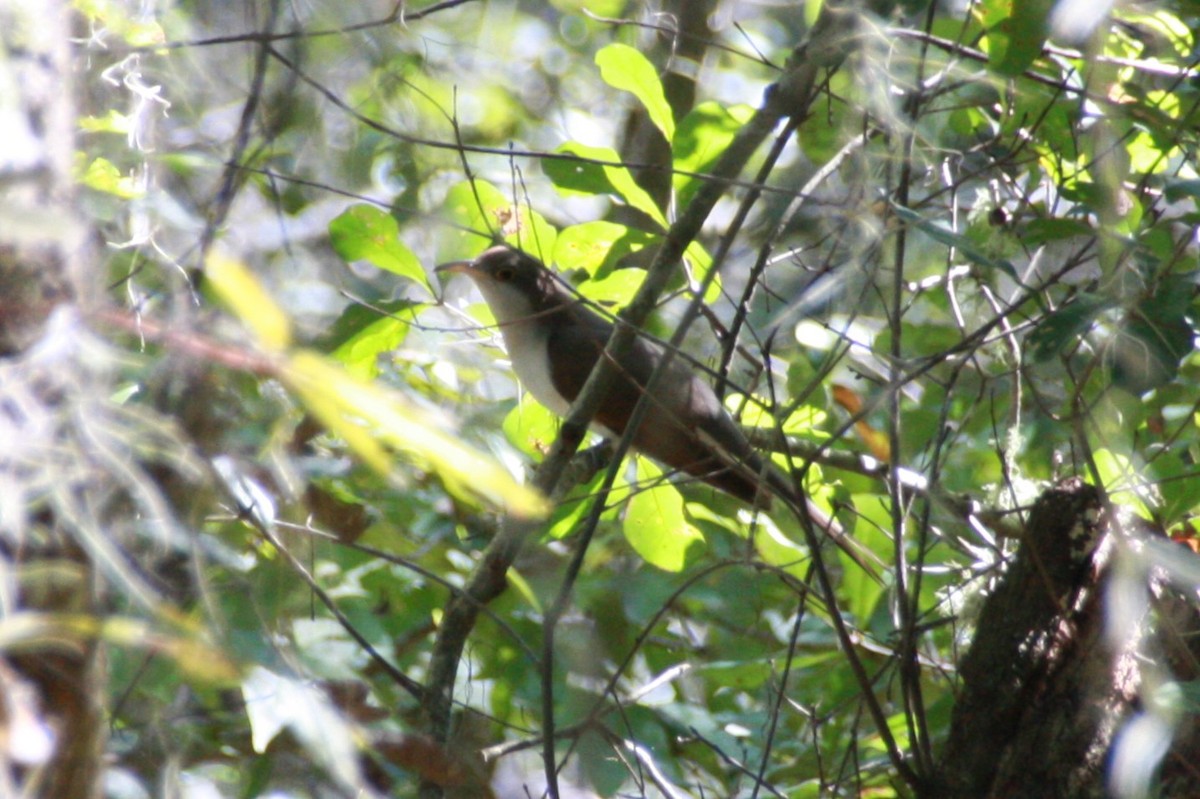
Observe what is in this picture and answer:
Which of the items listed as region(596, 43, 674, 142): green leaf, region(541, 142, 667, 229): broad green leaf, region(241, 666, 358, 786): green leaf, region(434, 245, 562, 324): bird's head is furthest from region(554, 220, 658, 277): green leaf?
region(241, 666, 358, 786): green leaf

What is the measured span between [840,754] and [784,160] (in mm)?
2859

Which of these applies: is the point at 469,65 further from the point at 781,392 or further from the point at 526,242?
the point at 781,392

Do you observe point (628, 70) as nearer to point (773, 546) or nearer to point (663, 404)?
point (773, 546)

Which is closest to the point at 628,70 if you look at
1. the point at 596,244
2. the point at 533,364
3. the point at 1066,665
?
the point at 596,244

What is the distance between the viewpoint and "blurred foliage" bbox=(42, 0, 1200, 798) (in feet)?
5.77

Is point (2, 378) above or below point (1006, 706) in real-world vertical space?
below

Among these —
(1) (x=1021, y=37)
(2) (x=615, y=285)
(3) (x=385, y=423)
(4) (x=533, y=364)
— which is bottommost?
(3) (x=385, y=423)

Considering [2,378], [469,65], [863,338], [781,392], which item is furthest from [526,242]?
[2,378]

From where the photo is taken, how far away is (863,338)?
3.10m

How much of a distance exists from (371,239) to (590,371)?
168 centimetres

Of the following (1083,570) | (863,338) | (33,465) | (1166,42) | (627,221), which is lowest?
(33,465)

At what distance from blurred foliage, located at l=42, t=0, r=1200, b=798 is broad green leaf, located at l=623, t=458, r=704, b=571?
0.04ft

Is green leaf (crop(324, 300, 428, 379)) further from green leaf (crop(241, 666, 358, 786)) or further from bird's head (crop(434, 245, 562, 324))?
bird's head (crop(434, 245, 562, 324))

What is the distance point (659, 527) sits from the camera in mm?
3227
